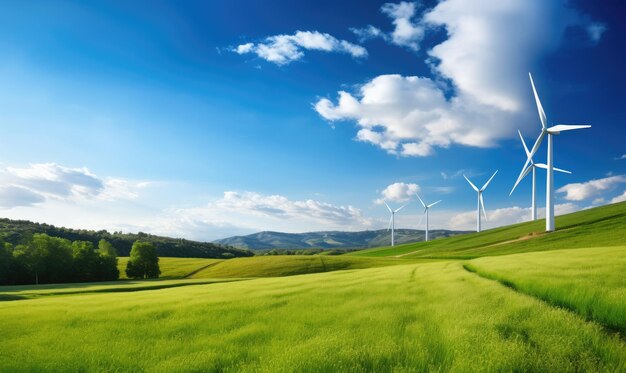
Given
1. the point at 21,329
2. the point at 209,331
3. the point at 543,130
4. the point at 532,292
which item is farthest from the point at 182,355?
the point at 543,130

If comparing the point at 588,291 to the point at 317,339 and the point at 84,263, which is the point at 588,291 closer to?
the point at 317,339

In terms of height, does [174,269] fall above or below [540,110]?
below

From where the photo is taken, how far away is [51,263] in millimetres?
76500

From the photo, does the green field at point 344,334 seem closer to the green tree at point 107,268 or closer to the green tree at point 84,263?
the green tree at point 84,263

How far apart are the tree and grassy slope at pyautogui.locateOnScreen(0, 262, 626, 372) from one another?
84.9 meters

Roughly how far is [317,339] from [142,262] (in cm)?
9380

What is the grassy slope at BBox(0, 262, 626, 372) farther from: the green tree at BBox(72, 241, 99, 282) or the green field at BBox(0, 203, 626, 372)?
the green tree at BBox(72, 241, 99, 282)

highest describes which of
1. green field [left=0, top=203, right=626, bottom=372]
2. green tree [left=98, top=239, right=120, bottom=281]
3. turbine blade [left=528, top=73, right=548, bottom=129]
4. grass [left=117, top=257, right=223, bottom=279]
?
turbine blade [left=528, top=73, right=548, bottom=129]

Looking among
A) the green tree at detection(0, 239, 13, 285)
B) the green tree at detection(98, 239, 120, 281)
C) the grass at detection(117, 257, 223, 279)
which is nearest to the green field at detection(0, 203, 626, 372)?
the green tree at detection(0, 239, 13, 285)

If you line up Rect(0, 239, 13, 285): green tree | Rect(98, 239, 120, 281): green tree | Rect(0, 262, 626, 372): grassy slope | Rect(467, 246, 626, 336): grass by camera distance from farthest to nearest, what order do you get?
1. Rect(98, 239, 120, 281): green tree
2. Rect(0, 239, 13, 285): green tree
3. Rect(467, 246, 626, 336): grass
4. Rect(0, 262, 626, 372): grassy slope

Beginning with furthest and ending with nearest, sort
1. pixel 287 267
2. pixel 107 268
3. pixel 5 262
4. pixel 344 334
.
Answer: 1. pixel 107 268
2. pixel 287 267
3. pixel 5 262
4. pixel 344 334

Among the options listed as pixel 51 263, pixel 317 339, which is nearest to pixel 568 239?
pixel 317 339

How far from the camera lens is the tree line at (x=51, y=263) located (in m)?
74.4

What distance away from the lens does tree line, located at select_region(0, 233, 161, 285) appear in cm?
7437
